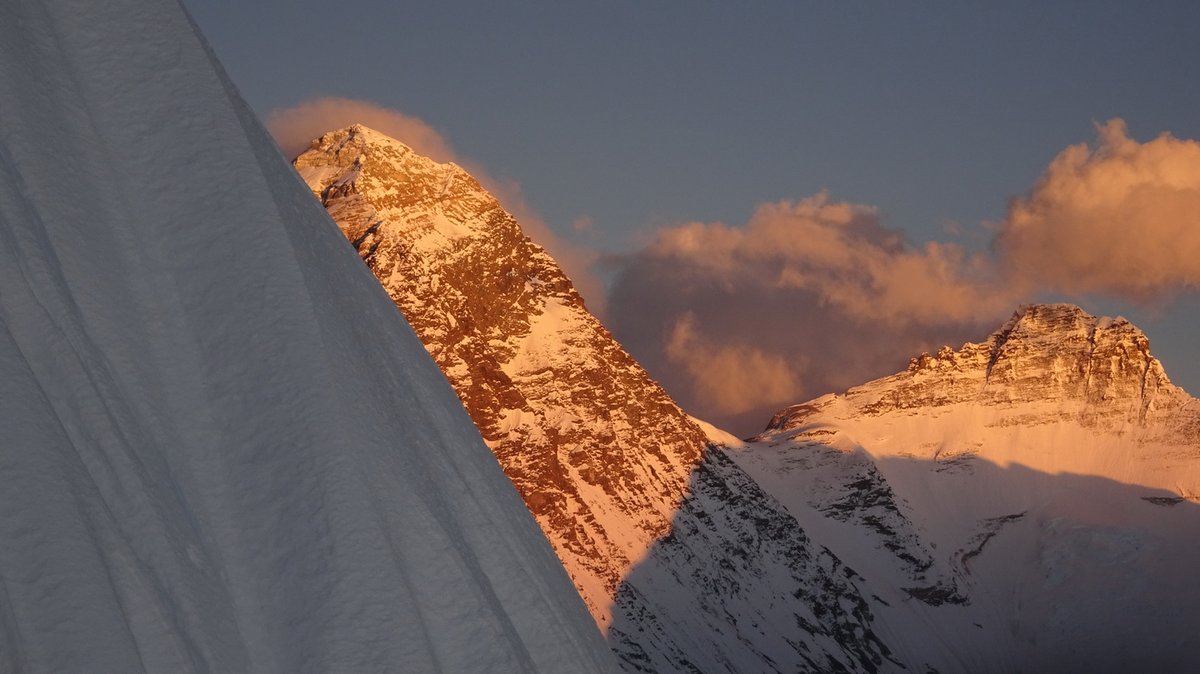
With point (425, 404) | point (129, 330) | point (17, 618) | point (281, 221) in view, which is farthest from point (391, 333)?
point (17, 618)

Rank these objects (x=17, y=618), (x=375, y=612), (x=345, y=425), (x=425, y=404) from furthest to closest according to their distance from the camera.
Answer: (x=425, y=404), (x=345, y=425), (x=375, y=612), (x=17, y=618)

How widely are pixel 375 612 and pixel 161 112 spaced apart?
157 inches

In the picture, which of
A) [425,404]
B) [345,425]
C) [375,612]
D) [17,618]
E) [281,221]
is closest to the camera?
[17,618]

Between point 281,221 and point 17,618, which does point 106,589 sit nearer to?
point 17,618

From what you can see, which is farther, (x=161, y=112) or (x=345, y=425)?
(x=161, y=112)

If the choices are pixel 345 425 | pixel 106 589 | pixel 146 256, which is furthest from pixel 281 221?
pixel 106 589

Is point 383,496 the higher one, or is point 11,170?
point 11,170

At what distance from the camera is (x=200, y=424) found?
9.34 meters

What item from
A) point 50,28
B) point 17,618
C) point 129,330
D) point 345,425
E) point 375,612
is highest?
point 50,28

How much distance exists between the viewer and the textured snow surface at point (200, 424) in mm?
8172

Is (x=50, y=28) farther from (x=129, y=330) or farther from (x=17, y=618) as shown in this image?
(x=17, y=618)

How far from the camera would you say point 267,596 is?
347 inches

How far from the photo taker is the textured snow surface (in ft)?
26.8

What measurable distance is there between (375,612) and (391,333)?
116 inches
